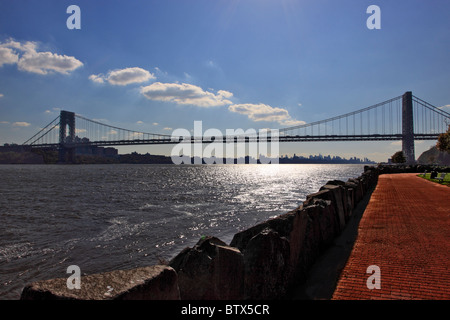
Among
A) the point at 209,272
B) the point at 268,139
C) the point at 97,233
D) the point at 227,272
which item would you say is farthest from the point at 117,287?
the point at 268,139

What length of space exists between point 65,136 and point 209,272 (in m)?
111

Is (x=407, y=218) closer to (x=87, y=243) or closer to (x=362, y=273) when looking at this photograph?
(x=362, y=273)

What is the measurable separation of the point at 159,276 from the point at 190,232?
7.78 metres

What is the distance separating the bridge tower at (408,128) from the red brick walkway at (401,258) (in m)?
80.6

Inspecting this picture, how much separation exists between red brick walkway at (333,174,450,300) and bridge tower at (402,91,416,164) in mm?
80644

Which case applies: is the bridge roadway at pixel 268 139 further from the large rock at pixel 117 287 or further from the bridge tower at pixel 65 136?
the large rock at pixel 117 287

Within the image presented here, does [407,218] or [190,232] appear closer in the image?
[407,218]

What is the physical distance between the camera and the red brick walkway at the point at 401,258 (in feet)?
10.1

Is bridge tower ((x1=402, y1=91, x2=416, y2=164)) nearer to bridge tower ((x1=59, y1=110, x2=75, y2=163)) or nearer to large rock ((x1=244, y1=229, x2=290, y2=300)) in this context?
large rock ((x1=244, y1=229, x2=290, y2=300))

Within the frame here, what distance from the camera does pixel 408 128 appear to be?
7825 cm

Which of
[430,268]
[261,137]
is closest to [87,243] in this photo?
[430,268]

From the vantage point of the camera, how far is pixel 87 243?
8180 mm

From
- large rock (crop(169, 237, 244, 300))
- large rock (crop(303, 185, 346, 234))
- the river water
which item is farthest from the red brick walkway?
the river water

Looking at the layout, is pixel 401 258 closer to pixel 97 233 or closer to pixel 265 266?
pixel 265 266
